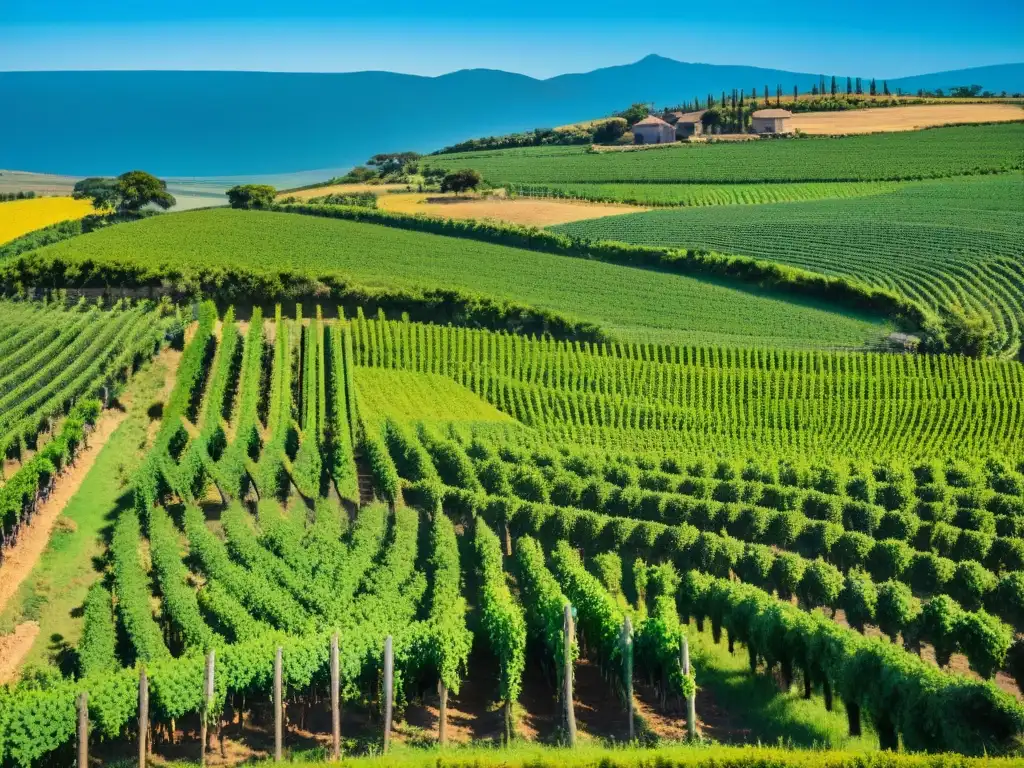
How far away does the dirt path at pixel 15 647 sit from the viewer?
23.4 metres

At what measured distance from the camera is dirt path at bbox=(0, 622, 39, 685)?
76.9ft

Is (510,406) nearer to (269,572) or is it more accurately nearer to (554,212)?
(269,572)

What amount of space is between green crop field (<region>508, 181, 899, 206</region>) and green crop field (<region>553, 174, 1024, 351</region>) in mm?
3834

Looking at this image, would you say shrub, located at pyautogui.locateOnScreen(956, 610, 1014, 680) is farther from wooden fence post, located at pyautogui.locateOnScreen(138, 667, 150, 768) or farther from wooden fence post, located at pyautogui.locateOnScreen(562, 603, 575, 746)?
wooden fence post, located at pyautogui.locateOnScreen(138, 667, 150, 768)

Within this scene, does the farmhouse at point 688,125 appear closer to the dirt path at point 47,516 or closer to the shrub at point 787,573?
the dirt path at point 47,516

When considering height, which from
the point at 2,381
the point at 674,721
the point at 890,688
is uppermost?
the point at 2,381

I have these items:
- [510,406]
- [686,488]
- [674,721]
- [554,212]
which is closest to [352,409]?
[510,406]

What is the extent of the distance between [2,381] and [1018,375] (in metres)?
41.3

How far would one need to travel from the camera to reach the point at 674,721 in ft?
70.8

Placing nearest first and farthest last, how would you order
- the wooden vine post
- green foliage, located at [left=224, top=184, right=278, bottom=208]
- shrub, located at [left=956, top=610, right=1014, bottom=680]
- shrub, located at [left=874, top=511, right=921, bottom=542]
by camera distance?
the wooden vine post
shrub, located at [left=956, top=610, right=1014, bottom=680]
shrub, located at [left=874, top=511, right=921, bottom=542]
green foliage, located at [left=224, top=184, right=278, bottom=208]

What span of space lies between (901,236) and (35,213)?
6764 centimetres

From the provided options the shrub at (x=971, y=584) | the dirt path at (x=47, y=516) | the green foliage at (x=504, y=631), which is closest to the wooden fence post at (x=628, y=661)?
the green foliage at (x=504, y=631)

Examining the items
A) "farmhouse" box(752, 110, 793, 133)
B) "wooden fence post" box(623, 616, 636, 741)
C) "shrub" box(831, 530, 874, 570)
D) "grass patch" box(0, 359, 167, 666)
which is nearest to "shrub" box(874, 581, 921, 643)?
"shrub" box(831, 530, 874, 570)

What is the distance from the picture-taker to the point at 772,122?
405 ft
